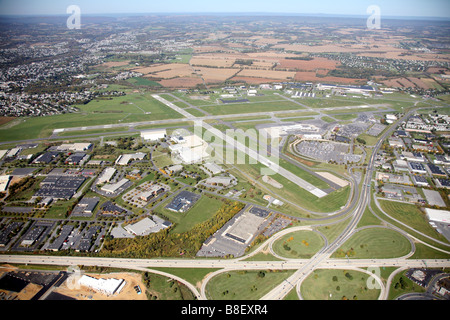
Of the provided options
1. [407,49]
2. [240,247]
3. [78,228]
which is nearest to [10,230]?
[78,228]

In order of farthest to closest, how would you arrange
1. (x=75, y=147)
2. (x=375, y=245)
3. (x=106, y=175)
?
(x=75, y=147), (x=106, y=175), (x=375, y=245)

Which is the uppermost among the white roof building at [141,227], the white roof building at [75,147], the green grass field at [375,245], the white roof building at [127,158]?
the white roof building at [75,147]

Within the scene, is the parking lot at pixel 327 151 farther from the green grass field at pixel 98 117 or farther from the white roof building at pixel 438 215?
the green grass field at pixel 98 117

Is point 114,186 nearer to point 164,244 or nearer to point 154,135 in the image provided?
point 164,244

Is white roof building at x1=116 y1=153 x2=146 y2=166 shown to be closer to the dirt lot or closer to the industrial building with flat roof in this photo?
the industrial building with flat roof

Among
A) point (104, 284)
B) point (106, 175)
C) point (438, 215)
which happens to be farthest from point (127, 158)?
point (438, 215)

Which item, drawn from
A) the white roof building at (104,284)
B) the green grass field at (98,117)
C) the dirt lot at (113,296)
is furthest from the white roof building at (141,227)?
the green grass field at (98,117)

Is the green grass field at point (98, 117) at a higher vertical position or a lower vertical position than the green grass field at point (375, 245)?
higher
